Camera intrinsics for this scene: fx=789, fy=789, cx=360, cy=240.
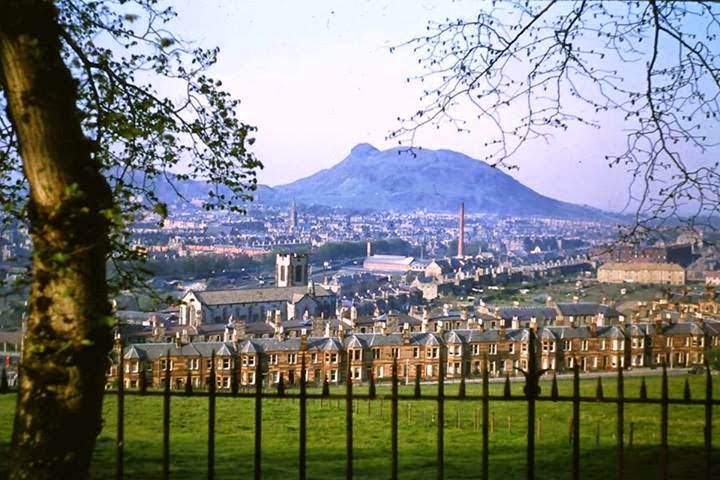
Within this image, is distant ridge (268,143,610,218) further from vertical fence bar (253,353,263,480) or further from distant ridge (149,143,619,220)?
vertical fence bar (253,353,263,480)

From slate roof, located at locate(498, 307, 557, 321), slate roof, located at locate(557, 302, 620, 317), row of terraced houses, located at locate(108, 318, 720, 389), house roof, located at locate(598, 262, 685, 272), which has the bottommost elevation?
row of terraced houses, located at locate(108, 318, 720, 389)

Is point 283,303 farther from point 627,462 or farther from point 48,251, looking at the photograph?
point 48,251

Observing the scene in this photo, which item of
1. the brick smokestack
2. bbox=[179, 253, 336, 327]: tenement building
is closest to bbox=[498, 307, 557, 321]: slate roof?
the brick smokestack

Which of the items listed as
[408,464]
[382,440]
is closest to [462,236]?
[382,440]

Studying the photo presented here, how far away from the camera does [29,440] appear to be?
3402 mm

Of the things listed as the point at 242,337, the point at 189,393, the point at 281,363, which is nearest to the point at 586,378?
the point at 281,363

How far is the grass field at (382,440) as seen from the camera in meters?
6.50

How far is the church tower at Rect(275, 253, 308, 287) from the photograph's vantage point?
2523cm

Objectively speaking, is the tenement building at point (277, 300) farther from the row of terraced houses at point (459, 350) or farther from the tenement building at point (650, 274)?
the tenement building at point (650, 274)

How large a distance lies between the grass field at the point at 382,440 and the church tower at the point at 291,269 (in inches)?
603

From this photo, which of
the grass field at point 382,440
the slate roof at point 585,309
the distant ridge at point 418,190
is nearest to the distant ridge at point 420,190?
the distant ridge at point 418,190

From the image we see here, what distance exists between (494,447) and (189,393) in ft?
14.1

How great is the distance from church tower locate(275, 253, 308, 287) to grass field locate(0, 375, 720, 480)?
15307mm

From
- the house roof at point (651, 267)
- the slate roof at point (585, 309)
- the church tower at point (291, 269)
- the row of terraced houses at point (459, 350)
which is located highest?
the house roof at point (651, 267)
